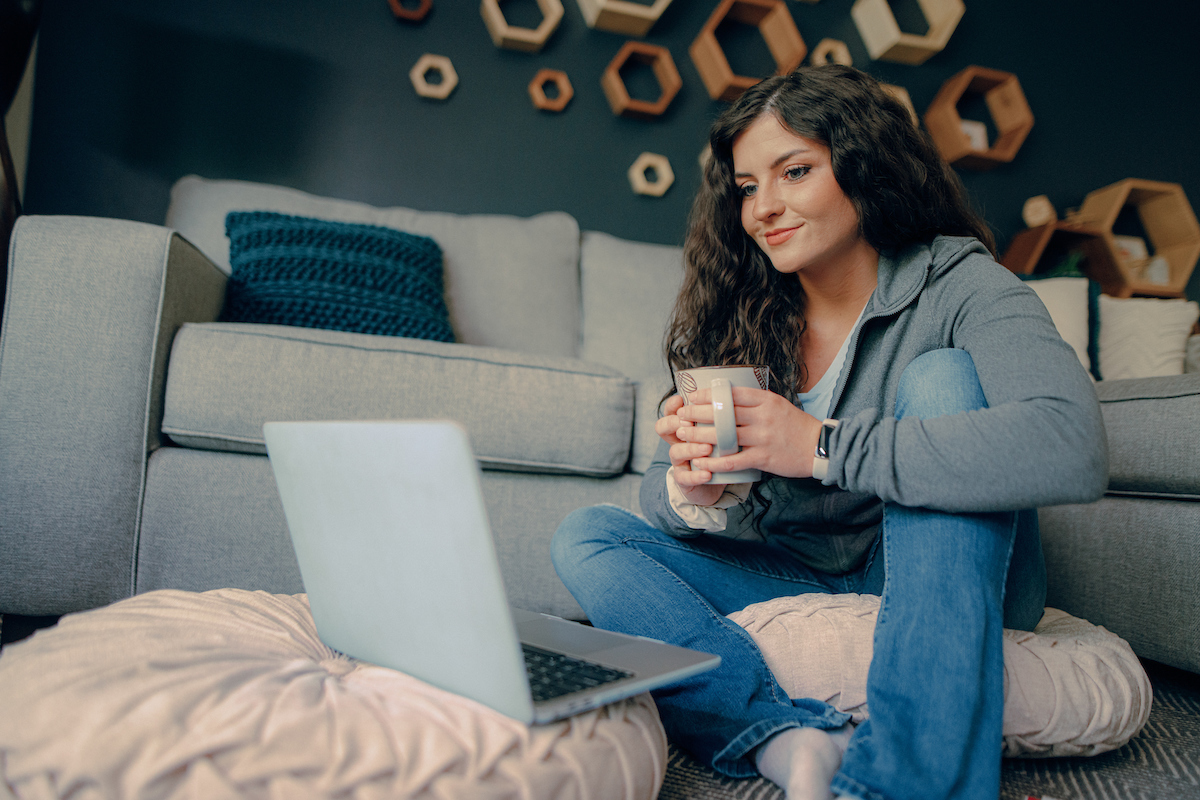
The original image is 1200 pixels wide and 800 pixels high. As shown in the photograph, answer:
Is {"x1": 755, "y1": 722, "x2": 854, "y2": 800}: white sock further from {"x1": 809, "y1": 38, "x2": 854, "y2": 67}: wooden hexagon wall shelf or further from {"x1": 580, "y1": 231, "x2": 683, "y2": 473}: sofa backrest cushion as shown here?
{"x1": 809, "y1": 38, "x2": 854, "y2": 67}: wooden hexagon wall shelf

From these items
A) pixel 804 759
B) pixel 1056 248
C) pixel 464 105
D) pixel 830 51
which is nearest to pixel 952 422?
pixel 804 759

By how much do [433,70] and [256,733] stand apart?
2280 millimetres

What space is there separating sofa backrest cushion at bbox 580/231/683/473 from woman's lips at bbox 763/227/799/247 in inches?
40.1

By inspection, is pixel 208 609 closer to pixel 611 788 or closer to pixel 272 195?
pixel 611 788

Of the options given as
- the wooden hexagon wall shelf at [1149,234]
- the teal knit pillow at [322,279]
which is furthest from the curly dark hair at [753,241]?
the wooden hexagon wall shelf at [1149,234]

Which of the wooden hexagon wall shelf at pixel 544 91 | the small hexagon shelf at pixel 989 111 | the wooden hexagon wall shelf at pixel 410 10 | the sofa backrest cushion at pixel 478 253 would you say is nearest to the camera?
the sofa backrest cushion at pixel 478 253

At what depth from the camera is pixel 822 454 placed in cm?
68

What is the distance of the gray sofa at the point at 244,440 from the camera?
1097mm

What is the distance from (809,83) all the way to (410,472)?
0.79 meters

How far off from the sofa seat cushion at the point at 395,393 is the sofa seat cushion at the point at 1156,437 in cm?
85

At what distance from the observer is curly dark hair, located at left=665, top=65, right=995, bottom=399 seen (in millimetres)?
914

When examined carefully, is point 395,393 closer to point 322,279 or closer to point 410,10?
point 322,279

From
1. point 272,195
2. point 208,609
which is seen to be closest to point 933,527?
point 208,609

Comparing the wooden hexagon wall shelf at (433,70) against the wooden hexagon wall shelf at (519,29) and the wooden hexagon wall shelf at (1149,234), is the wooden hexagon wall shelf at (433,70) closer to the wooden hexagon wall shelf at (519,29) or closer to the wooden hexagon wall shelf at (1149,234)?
the wooden hexagon wall shelf at (519,29)
